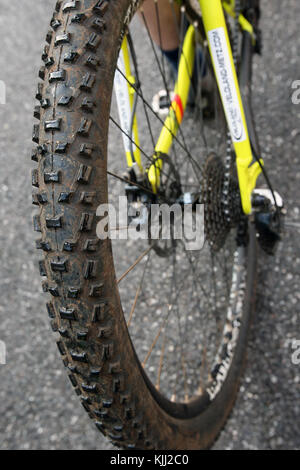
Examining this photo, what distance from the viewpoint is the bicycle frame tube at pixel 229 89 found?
0.89m

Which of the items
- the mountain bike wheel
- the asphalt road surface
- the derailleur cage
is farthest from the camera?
the asphalt road surface

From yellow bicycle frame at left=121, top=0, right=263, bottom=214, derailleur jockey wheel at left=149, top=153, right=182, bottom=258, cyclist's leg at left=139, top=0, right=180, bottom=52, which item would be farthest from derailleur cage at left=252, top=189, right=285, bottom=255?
cyclist's leg at left=139, top=0, right=180, bottom=52

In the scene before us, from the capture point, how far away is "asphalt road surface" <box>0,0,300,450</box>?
1.18 metres

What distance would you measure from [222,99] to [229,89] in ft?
0.09

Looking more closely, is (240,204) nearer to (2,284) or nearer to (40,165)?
(40,165)

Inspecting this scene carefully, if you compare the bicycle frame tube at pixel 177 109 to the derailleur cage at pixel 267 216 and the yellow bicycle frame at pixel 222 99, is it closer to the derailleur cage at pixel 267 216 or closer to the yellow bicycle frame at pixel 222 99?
the yellow bicycle frame at pixel 222 99

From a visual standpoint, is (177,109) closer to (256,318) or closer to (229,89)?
(229,89)

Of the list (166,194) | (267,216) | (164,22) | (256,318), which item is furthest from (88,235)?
(164,22)

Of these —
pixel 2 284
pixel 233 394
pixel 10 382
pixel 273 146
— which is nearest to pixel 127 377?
pixel 233 394

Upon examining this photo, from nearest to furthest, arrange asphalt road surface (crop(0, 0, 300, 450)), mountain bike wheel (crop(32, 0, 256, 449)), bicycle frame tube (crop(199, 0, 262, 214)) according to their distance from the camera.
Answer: mountain bike wheel (crop(32, 0, 256, 449)) < bicycle frame tube (crop(199, 0, 262, 214)) < asphalt road surface (crop(0, 0, 300, 450))

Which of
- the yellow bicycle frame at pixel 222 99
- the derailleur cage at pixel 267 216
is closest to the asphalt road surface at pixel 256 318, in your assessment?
the derailleur cage at pixel 267 216

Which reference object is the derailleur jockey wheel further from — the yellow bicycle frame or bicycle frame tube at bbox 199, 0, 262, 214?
bicycle frame tube at bbox 199, 0, 262, 214

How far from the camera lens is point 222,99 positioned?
97 centimetres

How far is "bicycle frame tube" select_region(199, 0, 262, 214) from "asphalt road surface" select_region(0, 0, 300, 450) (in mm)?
356
